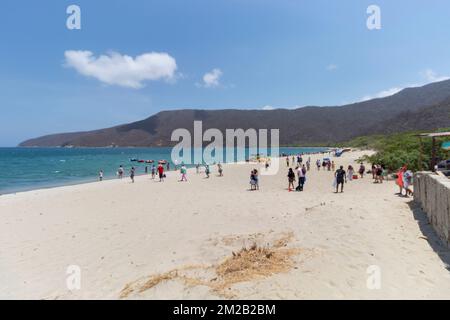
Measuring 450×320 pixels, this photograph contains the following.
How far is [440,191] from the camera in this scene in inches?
281

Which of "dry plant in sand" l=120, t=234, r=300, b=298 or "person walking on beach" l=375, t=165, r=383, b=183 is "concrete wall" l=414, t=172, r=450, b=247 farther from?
"person walking on beach" l=375, t=165, r=383, b=183

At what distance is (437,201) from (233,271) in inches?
239

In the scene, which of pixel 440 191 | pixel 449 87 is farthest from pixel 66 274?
pixel 449 87

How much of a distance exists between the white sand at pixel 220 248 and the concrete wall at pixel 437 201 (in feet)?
1.12

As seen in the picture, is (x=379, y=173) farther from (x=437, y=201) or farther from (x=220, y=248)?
(x=220, y=248)

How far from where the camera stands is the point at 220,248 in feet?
23.6

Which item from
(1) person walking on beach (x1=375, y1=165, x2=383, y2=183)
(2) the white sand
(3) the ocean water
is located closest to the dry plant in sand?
(2) the white sand

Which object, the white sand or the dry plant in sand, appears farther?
the dry plant in sand

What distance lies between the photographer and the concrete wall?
6571 mm

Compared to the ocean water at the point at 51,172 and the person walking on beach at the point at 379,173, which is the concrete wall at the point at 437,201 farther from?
the ocean water at the point at 51,172

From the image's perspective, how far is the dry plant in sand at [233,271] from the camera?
16.6ft

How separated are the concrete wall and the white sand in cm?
34
